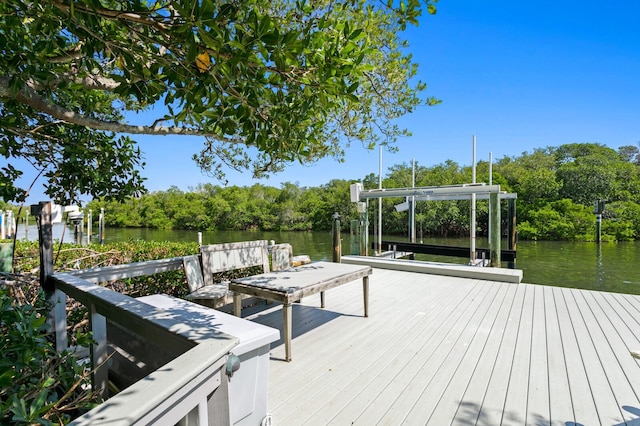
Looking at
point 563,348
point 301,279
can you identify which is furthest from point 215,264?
point 563,348

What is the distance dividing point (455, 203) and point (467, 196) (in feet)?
35.0

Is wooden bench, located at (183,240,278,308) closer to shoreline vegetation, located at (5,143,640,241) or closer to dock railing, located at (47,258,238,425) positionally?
dock railing, located at (47,258,238,425)

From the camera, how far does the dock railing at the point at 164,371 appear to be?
647mm

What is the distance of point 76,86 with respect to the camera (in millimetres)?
2684

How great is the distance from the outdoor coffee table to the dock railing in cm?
108

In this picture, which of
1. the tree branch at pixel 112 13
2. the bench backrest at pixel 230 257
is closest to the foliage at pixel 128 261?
the bench backrest at pixel 230 257

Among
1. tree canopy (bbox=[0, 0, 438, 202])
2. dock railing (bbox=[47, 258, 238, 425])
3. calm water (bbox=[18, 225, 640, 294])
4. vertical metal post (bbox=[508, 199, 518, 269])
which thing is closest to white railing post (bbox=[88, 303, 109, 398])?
dock railing (bbox=[47, 258, 238, 425])

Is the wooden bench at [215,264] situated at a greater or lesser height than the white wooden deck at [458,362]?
greater

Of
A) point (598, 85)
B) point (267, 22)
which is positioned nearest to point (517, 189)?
point (598, 85)

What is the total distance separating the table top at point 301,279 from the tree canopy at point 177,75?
1031 millimetres

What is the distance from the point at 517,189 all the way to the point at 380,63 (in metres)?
24.8

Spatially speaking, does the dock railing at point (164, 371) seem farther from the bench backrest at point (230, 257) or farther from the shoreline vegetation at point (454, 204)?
the shoreline vegetation at point (454, 204)

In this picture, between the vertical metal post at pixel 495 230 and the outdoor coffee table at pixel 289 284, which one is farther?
the vertical metal post at pixel 495 230

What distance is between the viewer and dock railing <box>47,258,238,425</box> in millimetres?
647
